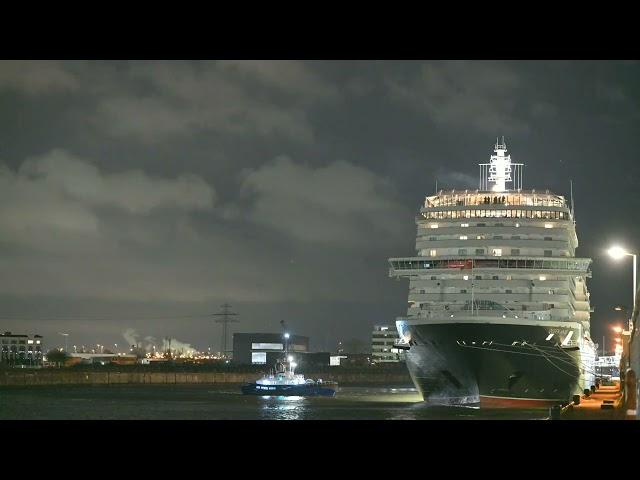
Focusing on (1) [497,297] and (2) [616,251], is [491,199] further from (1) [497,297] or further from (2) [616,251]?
(2) [616,251]

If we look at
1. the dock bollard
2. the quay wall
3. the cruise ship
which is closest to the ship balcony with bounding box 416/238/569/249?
the cruise ship

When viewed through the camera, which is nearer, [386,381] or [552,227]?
[552,227]

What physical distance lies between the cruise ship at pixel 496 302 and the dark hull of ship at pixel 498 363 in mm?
47

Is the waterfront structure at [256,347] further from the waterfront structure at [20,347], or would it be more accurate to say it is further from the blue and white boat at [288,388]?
the blue and white boat at [288,388]

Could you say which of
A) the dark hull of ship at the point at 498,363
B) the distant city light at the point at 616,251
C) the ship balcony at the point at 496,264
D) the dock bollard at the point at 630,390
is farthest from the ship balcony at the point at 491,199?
the distant city light at the point at 616,251

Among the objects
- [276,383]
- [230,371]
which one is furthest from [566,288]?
[230,371]

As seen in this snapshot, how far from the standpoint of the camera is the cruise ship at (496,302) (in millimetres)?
48875

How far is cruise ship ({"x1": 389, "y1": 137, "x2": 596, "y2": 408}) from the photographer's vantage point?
48.9 meters

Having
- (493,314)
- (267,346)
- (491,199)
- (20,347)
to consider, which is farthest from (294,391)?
(20,347)
